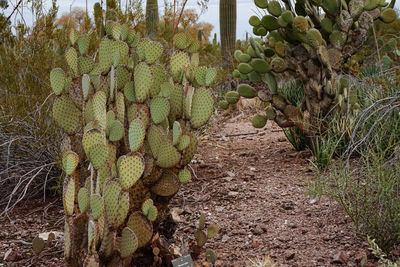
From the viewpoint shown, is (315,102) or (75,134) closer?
(75,134)

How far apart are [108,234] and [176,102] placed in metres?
0.79

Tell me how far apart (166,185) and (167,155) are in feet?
0.58

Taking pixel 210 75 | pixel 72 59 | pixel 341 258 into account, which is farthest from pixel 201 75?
pixel 341 258

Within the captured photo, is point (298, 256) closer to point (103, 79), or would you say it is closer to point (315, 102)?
point (103, 79)

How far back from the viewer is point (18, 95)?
3838mm

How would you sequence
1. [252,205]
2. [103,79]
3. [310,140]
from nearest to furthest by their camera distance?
[103,79] < [252,205] < [310,140]

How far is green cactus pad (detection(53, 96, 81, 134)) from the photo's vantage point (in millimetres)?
2557

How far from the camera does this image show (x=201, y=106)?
2.55 meters

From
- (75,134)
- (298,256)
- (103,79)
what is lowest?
(298,256)

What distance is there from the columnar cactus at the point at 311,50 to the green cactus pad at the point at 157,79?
59.6 inches

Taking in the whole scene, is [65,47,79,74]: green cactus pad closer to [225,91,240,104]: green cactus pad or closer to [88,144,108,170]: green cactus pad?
[88,144,108,170]: green cactus pad

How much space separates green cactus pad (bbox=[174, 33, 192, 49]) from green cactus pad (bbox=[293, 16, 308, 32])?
128cm

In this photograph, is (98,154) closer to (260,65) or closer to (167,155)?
(167,155)

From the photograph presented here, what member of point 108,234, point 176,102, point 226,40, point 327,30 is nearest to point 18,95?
point 176,102
